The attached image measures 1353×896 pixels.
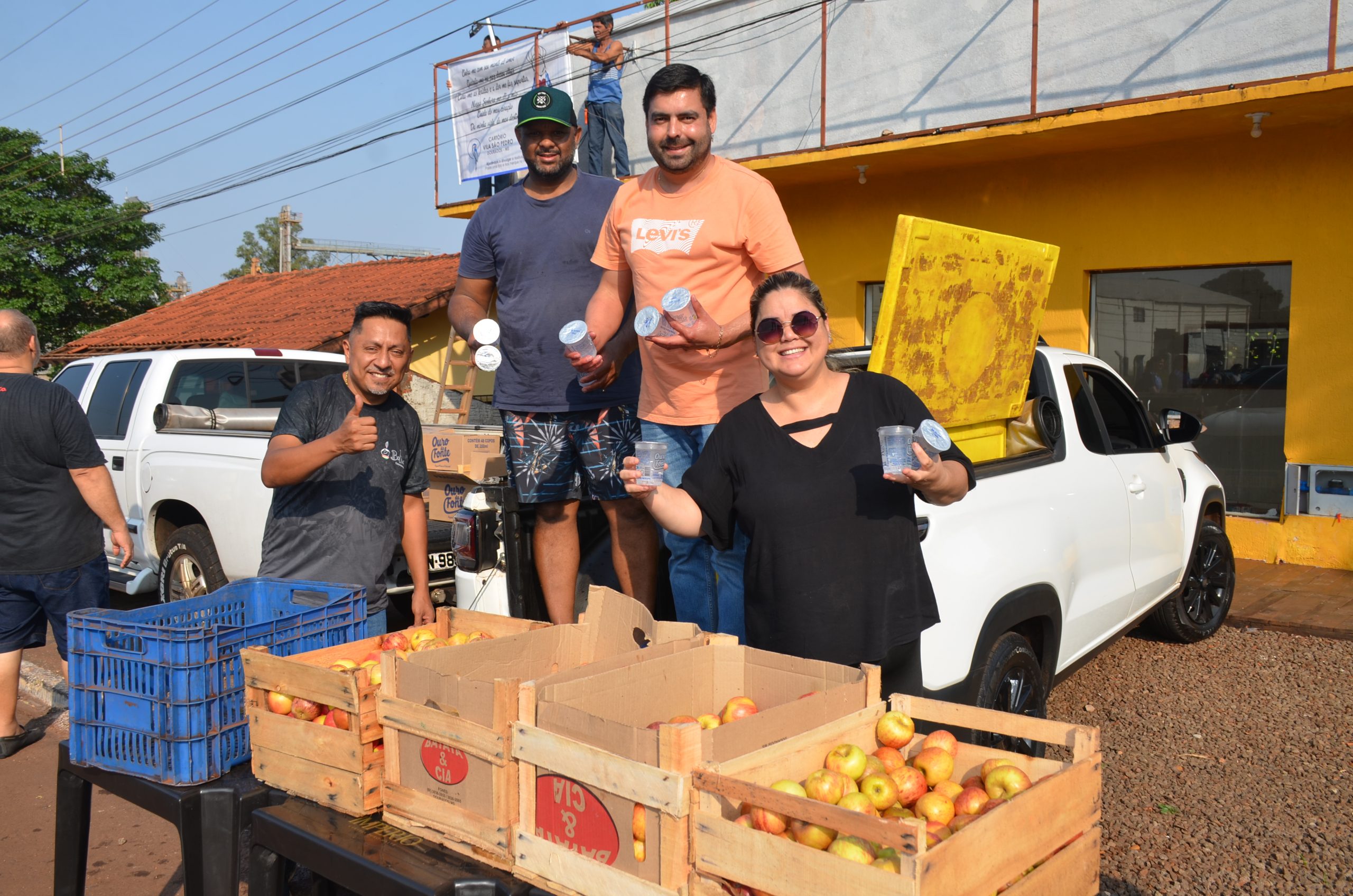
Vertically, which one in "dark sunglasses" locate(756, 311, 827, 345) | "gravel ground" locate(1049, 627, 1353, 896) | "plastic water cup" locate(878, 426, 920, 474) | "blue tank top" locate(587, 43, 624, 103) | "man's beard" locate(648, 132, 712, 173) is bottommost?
"gravel ground" locate(1049, 627, 1353, 896)

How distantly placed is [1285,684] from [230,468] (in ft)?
20.8

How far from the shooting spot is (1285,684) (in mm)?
5758

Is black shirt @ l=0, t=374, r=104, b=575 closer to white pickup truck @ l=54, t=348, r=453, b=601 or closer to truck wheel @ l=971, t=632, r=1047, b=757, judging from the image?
white pickup truck @ l=54, t=348, r=453, b=601

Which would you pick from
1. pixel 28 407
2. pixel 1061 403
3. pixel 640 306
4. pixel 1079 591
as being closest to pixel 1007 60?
pixel 1061 403

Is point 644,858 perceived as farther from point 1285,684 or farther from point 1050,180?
point 1050,180

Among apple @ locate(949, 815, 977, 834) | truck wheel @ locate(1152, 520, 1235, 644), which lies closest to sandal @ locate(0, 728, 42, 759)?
apple @ locate(949, 815, 977, 834)

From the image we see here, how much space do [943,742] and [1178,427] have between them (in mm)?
4080

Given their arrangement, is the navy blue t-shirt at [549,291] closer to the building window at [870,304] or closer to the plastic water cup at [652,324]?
the plastic water cup at [652,324]

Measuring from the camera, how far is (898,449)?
2627mm

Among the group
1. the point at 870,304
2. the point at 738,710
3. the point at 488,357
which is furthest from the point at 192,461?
the point at 870,304

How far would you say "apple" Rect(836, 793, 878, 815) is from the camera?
6.89 ft

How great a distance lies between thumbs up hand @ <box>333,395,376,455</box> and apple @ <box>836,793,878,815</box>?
7.14 ft

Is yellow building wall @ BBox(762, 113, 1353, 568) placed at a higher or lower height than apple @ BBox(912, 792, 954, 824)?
higher

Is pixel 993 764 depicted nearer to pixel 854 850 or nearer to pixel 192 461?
pixel 854 850
